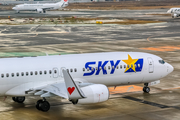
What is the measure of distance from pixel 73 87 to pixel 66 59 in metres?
5.65

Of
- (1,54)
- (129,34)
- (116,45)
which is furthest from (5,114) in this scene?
(129,34)

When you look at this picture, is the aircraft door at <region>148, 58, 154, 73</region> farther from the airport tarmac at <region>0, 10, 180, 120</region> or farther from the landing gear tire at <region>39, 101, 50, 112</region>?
the landing gear tire at <region>39, 101, 50, 112</region>

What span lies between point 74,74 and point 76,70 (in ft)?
1.28

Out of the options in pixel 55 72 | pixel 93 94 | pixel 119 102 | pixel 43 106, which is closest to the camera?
pixel 93 94

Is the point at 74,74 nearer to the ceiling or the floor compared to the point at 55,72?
nearer to the floor

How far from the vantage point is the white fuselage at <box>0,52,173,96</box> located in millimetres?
27031

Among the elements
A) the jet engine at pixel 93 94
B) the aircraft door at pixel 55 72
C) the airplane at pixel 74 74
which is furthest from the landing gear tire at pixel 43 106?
the jet engine at pixel 93 94

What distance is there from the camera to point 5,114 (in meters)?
26.8

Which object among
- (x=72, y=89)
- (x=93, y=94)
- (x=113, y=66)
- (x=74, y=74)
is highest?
(x=113, y=66)

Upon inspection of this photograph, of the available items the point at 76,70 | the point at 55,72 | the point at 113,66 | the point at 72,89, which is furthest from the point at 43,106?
the point at 113,66

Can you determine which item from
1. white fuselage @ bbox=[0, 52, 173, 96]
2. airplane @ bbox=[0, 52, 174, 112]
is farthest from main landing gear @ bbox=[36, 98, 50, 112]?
white fuselage @ bbox=[0, 52, 173, 96]

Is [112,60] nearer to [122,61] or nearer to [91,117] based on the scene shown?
[122,61]

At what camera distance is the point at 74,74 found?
28.4 meters

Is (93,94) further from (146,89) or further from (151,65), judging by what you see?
(146,89)
